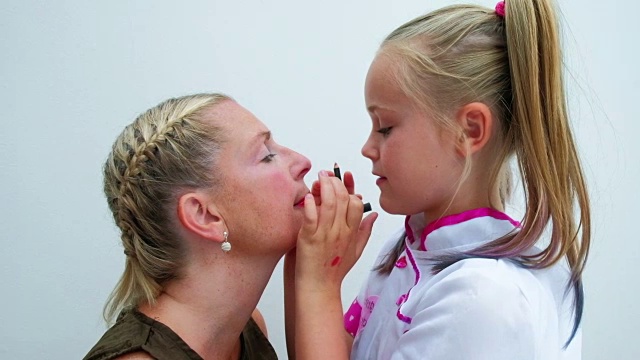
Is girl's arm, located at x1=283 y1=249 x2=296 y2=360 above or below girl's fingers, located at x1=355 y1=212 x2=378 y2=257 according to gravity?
below

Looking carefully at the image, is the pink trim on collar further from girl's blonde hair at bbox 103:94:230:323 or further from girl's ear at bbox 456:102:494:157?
girl's blonde hair at bbox 103:94:230:323

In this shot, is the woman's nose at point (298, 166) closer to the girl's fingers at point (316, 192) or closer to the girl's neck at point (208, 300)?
the girl's fingers at point (316, 192)

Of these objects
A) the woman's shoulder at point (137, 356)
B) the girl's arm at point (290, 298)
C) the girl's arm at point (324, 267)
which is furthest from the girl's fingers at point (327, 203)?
the woman's shoulder at point (137, 356)

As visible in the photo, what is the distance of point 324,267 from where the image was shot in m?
0.98

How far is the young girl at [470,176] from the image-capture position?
0.84 meters

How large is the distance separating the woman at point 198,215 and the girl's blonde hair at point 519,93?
0.25m

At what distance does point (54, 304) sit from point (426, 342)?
875 mm

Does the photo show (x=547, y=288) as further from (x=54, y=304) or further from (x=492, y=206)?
(x=54, y=304)

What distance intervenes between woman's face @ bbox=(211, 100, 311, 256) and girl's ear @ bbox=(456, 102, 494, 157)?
297 mm

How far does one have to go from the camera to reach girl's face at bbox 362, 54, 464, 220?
0.90 meters

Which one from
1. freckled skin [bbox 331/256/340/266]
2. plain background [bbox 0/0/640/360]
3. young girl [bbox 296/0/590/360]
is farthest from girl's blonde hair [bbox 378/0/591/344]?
plain background [bbox 0/0/640/360]

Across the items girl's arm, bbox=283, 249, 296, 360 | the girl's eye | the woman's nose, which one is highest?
the girl's eye

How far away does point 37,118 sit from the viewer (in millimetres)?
1255

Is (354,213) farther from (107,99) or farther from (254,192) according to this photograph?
(107,99)
